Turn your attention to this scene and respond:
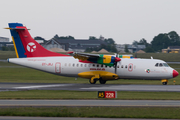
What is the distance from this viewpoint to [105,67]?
31859 mm

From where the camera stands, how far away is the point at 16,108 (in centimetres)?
1513

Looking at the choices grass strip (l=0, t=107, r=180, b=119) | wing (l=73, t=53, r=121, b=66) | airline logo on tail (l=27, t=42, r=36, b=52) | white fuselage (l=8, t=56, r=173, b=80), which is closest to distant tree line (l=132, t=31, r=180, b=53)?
white fuselage (l=8, t=56, r=173, b=80)

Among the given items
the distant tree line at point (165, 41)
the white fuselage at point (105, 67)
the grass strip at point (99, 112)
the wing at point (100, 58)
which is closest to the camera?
the grass strip at point (99, 112)

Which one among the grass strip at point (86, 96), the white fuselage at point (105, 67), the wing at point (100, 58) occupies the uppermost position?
the wing at point (100, 58)

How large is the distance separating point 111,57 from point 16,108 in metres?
17.7

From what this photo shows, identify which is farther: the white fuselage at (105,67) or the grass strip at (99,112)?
the white fuselage at (105,67)

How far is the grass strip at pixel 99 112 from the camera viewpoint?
13.5 meters

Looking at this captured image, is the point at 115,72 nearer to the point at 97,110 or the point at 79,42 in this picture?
the point at 97,110

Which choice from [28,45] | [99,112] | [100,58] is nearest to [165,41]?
[100,58]

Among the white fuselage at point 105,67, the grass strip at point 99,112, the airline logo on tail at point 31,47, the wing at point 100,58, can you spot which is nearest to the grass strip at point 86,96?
the grass strip at point 99,112

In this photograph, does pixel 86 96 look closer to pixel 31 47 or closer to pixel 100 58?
pixel 100 58

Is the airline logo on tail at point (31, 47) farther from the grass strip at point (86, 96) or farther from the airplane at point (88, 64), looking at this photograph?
the grass strip at point (86, 96)

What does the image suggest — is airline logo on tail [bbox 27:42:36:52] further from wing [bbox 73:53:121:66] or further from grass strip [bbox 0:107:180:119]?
grass strip [bbox 0:107:180:119]

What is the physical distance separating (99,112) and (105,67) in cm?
1771
